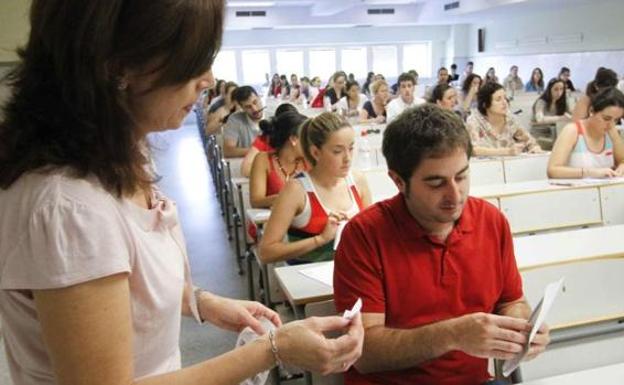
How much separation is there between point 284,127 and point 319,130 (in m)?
0.82


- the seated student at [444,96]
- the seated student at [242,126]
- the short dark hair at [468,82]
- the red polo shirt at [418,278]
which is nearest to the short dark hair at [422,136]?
the red polo shirt at [418,278]

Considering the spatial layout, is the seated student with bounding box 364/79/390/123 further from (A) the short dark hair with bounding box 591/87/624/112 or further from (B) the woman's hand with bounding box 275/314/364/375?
(B) the woman's hand with bounding box 275/314/364/375

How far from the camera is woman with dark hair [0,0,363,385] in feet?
2.07

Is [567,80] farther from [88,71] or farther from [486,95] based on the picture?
[88,71]

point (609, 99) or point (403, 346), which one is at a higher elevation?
point (609, 99)

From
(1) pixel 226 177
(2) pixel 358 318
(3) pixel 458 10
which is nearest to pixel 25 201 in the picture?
(2) pixel 358 318

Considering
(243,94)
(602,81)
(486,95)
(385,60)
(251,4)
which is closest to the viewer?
(486,95)

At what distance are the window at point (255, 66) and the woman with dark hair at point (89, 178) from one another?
17925 millimetres

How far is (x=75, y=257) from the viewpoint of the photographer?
627mm

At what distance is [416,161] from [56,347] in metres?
1.07

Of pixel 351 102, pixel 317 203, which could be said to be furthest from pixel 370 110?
pixel 317 203

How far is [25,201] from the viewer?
2.10 ft

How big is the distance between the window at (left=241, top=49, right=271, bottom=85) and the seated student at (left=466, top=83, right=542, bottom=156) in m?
14.2

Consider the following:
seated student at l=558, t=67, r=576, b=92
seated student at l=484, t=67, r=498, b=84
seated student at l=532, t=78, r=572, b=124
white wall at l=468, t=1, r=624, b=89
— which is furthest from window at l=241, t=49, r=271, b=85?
seated student at l=532, t=78, r=572, b=124
